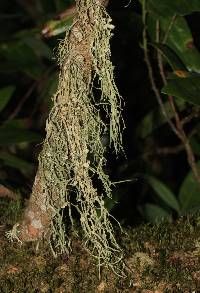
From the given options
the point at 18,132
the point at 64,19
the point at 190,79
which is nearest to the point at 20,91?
the point at 18,132

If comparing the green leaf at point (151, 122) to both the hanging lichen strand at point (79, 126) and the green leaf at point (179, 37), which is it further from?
the hanging lichen strand at point (79, 126)

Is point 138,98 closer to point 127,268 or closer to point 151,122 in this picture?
point 151,122

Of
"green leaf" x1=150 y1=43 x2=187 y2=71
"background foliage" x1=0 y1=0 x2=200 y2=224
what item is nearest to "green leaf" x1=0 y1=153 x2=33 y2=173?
"background foliage" x1=0 y1=0 x2=200 y2=224

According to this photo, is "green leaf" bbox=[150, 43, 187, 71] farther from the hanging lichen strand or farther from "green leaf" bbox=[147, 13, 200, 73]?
the hanging lichen strand

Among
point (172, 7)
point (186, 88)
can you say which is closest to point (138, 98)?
point (172, 7)

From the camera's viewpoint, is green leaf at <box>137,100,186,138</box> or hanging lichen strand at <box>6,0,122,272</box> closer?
hanging lichen strand at <box>6,0,122,272</box>

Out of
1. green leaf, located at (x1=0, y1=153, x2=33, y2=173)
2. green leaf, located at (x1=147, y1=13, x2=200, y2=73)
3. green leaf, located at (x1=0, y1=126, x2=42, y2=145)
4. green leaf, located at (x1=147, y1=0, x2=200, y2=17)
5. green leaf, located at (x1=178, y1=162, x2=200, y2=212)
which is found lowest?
green leaf, located at (x1=178, y1=162, x2=200, y2=212)
